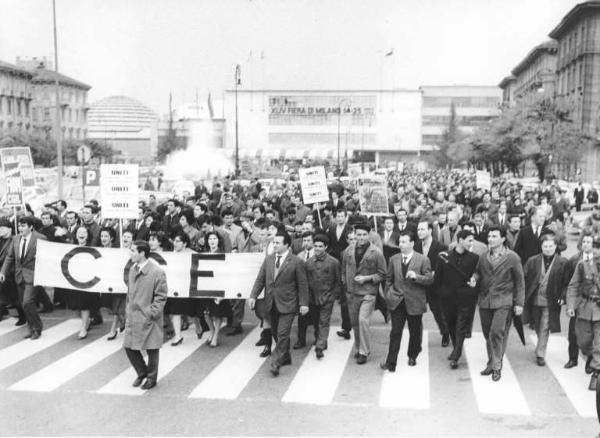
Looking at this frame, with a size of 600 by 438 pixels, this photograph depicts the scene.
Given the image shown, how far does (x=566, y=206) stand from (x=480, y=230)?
10827 millimetres

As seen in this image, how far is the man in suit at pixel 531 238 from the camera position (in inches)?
471

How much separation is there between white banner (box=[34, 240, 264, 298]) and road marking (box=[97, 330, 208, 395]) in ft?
2.26

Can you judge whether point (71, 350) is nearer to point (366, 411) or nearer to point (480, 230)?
point (366, 411)

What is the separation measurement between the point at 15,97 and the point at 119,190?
249 feet

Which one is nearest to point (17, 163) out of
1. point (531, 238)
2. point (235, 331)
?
point (235, 331)

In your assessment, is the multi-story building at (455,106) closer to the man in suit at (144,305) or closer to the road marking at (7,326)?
the road marking at (7,326)

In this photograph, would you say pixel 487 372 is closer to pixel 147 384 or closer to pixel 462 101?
pixel 147 384

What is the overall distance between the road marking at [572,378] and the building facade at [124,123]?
13673cm

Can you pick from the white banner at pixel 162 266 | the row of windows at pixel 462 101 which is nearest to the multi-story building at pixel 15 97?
the row of windows at pixel 462 101

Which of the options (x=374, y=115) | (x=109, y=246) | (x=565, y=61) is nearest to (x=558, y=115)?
(x=565, y=61)

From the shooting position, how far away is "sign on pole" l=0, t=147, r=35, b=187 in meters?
13.7

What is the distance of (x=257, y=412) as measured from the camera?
7.25m

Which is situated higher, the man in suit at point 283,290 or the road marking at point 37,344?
the man in suit at point 283,290

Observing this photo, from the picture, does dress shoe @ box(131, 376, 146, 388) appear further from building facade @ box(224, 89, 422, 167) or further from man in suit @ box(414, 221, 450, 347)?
building facade @ box(224, 89, 422, 167)
